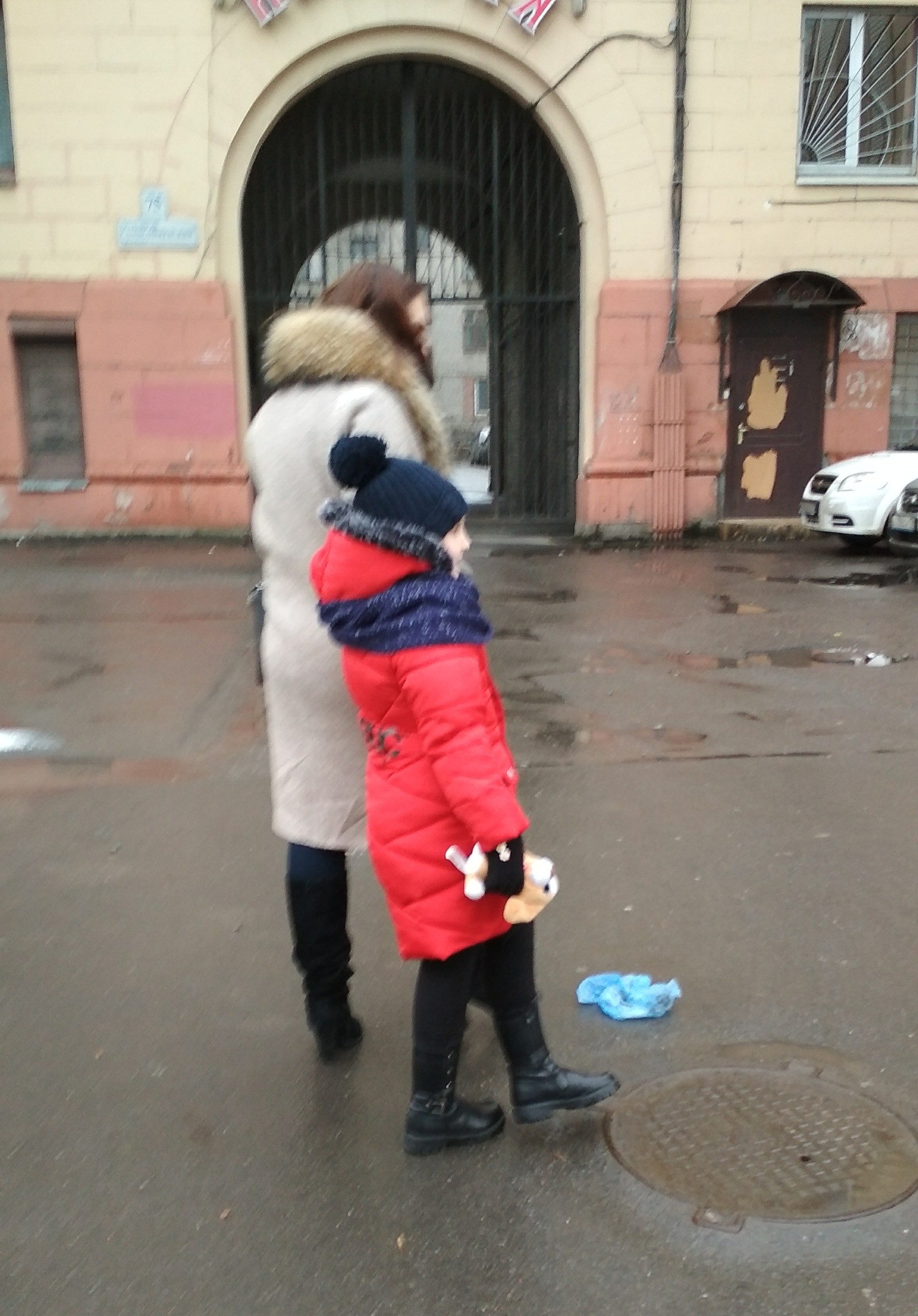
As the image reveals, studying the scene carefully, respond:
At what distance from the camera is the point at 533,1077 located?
9.19 ft

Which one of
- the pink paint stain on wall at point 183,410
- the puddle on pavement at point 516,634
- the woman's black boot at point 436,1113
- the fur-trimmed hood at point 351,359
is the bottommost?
the puddle on pavement at point 516,634

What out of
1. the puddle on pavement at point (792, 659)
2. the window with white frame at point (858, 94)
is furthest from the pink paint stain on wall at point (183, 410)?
the puddle on pavement at point (792, 659)

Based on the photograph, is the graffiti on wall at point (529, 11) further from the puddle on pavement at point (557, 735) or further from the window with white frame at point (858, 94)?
the puddle on pavement at point (557, 735)

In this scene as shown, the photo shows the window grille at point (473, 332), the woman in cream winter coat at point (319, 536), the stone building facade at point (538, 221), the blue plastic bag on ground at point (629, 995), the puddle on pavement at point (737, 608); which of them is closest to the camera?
the woman in cream winter coat at point (319, 536)

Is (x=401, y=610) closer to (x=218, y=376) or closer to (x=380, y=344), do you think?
(x=380, y=344)

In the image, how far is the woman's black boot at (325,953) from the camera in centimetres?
308

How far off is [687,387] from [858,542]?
298 centimetres

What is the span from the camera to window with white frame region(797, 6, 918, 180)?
15.1 m

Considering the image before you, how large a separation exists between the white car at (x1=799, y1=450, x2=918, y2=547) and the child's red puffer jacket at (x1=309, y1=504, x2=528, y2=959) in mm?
10745

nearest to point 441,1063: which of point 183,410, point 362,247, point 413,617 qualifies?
point 413,617

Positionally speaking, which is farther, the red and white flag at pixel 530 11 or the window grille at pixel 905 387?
the window grille at pixel 905 387

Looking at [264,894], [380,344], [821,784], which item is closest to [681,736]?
[821,784]

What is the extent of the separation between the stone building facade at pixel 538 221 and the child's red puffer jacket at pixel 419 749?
1266cm

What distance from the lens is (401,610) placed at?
8.12ft
